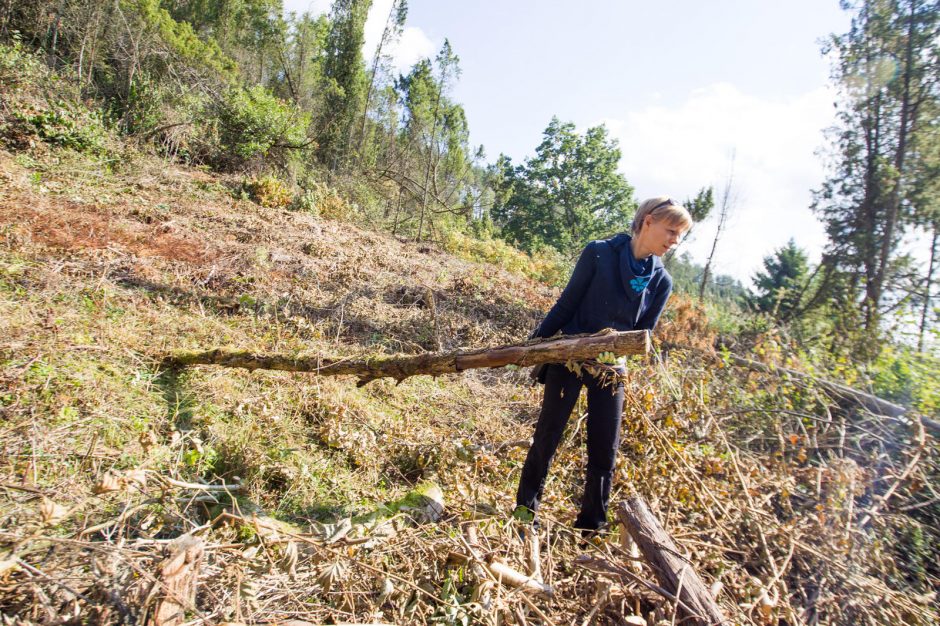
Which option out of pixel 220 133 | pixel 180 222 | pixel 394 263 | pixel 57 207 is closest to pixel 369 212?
pixel 220 133

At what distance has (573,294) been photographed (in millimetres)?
2387

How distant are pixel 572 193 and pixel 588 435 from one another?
28133mm

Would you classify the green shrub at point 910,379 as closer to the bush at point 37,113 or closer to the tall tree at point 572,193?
the bush at point 37,113

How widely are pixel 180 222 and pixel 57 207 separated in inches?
61.8

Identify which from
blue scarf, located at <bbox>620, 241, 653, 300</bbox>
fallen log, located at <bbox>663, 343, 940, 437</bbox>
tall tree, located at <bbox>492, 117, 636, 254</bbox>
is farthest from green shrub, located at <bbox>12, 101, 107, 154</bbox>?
tall tree, located at <bbox>492, 117, 636, 254</bbox>

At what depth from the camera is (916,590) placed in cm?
255

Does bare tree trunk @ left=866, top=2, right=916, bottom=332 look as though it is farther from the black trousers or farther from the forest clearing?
the black trousers

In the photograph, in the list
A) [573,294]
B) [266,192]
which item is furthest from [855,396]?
[266,192]

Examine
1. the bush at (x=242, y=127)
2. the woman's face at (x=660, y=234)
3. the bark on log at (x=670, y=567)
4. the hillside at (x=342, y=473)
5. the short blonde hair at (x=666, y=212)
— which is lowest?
the hillside at (x=342, y=473)

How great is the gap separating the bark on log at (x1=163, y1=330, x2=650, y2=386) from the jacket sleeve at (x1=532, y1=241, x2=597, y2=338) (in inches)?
6.6

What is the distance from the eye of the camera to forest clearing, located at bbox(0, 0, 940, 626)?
5.96 ft

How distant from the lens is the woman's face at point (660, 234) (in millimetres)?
2189

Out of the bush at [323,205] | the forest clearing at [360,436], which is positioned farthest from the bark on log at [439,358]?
the bush at [323,205]

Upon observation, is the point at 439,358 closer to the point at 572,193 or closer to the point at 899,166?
the point at 899,166
